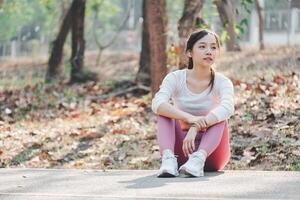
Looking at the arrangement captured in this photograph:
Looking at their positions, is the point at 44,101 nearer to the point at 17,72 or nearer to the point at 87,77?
the point at 87,77

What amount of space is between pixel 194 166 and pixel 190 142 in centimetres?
23

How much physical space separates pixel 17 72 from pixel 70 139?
12067 millimetres

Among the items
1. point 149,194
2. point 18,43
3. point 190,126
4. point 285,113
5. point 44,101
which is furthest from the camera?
point 18,43

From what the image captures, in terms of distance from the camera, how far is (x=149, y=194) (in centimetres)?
405

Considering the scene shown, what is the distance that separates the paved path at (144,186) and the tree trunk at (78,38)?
35.4 ft

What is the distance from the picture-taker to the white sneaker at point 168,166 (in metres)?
4.85

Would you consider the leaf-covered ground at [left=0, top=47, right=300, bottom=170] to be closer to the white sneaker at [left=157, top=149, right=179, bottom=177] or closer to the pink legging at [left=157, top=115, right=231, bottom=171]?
the pink legging at [left=157, top=115, right=231, bottom=171]

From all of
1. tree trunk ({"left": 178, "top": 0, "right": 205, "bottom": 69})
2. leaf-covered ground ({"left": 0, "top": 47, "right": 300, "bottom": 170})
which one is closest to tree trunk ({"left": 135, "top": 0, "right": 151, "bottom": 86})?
leaf-covered ground ({"left": 0, "top": 47, "right": 300, "bottom": 170})

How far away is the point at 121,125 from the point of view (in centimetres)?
941

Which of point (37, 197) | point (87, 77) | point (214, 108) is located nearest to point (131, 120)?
point (214, 108)

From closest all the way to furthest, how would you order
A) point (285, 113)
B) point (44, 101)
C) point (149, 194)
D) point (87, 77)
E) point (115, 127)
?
1. point (149, 194)
2. point (285, 113)
3. point (115, 127)
4. point (44, 101)
5. point (87, 77)

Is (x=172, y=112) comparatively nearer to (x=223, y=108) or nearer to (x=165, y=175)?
(x=223, y=108)

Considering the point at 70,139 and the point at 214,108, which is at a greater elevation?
the point at 214,108

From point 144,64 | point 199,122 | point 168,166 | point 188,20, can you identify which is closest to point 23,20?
point 144,64
